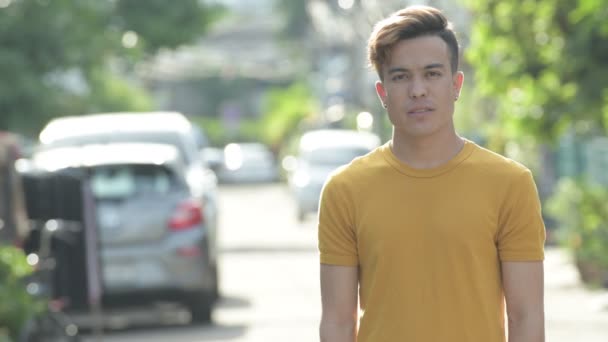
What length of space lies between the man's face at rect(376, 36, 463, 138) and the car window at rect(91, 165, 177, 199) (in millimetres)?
10289

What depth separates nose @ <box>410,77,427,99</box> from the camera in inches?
166

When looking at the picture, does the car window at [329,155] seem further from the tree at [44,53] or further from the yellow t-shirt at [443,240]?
the yellow t-shirt at [443,240]

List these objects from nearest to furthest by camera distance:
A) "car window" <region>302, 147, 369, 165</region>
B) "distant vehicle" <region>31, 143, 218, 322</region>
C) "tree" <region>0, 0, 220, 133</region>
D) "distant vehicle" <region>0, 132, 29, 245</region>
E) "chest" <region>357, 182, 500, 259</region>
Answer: "chest" <region>357, 182, 500, 259</region> < "distant vehicle" <region>0, 132, 29, 245</region> < "distant vehicle" <region>31, 143, 218, 322</region> < "tree" <region>0, 0, 220, 133</region> < "car window" <region>302, 147, 369, 165</region>

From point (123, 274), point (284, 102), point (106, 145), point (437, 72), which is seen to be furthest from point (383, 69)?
point (284, 102)

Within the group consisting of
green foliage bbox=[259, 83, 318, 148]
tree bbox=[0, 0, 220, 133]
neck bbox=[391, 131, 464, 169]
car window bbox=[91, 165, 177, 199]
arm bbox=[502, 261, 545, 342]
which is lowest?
arm bbox=[502, 261, 545, 342]

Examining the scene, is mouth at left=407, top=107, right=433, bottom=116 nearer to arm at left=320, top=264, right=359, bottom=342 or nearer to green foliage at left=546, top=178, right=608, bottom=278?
arm at left=320, top=264, right=359, bottom=342

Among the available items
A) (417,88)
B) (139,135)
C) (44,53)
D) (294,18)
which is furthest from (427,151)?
(294,18)

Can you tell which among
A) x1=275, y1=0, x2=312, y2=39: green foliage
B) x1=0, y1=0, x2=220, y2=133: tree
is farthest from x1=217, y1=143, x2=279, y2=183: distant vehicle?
x1=0, y1=0, x2=220, y2=133: tree

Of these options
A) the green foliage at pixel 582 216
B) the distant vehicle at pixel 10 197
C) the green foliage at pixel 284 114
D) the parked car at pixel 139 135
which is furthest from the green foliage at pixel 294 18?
the distant vehicle at pixel 10 197

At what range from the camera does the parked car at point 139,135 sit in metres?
15.8

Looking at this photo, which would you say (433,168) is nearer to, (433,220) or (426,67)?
(433,220)

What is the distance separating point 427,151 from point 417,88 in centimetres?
17

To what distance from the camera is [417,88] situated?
422 cm

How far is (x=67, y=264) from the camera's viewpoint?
13.3 meters
